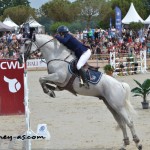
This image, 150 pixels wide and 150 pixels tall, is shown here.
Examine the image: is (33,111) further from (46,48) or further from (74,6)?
(74,6)

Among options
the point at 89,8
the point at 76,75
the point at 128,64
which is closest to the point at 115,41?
the point at 128,64

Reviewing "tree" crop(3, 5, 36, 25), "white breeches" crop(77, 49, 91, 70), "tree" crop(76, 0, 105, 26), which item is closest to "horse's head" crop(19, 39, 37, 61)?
"white breeches" crop(77, 49, 91, 70)

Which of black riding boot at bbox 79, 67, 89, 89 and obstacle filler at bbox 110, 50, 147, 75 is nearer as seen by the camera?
black riding boot at bbox 79, 67, 89, 89

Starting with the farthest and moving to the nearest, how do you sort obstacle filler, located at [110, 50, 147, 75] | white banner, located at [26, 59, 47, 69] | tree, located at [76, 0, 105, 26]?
tree, located at [76, 0, 105, 26]
white banner, located at [26, 59, 47, 69]
obstacle filler, located at [110, 50, 147, 75]

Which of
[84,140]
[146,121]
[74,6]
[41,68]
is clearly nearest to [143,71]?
[41,68]

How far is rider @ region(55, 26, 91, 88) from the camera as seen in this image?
9156mm

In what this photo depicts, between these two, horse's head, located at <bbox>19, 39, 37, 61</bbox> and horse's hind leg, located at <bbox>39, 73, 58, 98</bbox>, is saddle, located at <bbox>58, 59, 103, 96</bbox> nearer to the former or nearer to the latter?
horse's hind leg, located at <bbox>39, 73, 58, 98</bbox>

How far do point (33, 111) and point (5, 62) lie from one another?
328 cm

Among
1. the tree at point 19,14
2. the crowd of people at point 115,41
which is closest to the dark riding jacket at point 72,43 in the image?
the crowd of people at point 115,41

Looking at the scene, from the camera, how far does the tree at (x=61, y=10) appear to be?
236 ft

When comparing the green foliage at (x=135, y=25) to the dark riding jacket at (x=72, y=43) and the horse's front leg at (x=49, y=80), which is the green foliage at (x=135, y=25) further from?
the horse's front leg at (x=49, y=80)

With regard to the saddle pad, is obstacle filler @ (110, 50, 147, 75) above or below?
below

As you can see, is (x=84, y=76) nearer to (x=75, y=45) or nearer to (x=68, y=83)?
(x=68, y=83)

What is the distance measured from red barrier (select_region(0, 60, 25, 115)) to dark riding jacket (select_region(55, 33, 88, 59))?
2.26 meters
